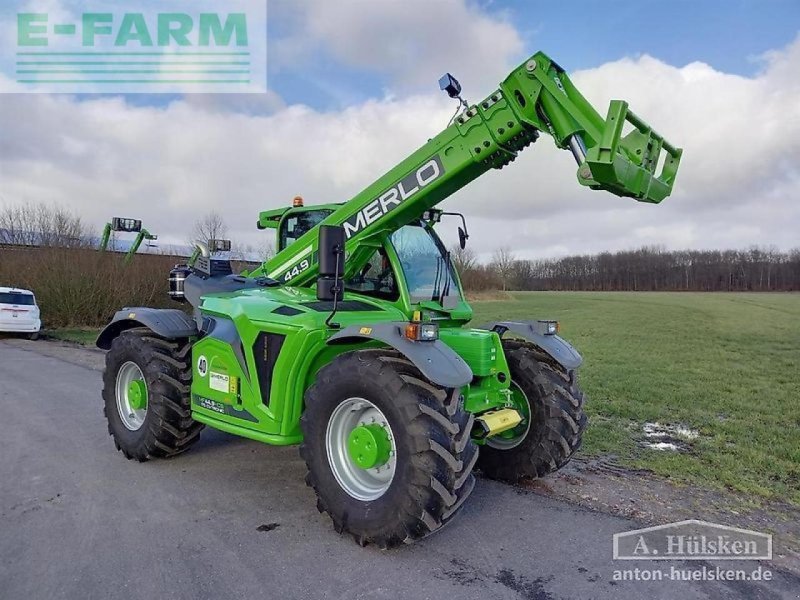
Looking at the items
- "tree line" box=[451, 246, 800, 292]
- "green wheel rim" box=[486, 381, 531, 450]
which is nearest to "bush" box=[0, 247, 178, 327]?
"green wheel rim" box=[486, 381, 531, 450]

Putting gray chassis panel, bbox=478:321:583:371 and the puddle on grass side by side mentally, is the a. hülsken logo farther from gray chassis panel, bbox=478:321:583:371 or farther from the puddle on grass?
the puddle on grass

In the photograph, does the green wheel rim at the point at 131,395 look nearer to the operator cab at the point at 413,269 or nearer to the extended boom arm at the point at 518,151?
the extended boom arm at the point at 518,151

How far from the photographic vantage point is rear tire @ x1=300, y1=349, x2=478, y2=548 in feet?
11.5

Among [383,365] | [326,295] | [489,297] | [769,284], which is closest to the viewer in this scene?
[383,365]

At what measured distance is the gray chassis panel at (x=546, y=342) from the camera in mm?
5012

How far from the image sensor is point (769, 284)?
4281 inches

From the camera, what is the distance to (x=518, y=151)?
4.48m

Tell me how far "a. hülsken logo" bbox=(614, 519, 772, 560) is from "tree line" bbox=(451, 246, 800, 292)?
10124 cm

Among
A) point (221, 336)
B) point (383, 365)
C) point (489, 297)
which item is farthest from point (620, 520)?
point (489, 297)

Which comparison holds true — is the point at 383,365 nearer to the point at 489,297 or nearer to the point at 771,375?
the point at 771,375

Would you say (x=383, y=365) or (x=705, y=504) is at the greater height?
(x=383, y=365)

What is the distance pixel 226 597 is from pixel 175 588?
0.32 meters

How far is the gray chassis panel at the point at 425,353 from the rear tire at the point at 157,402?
2034 mm

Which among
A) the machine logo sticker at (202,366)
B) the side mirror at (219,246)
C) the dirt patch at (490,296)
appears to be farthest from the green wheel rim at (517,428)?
the dirt patch at (490,296)
